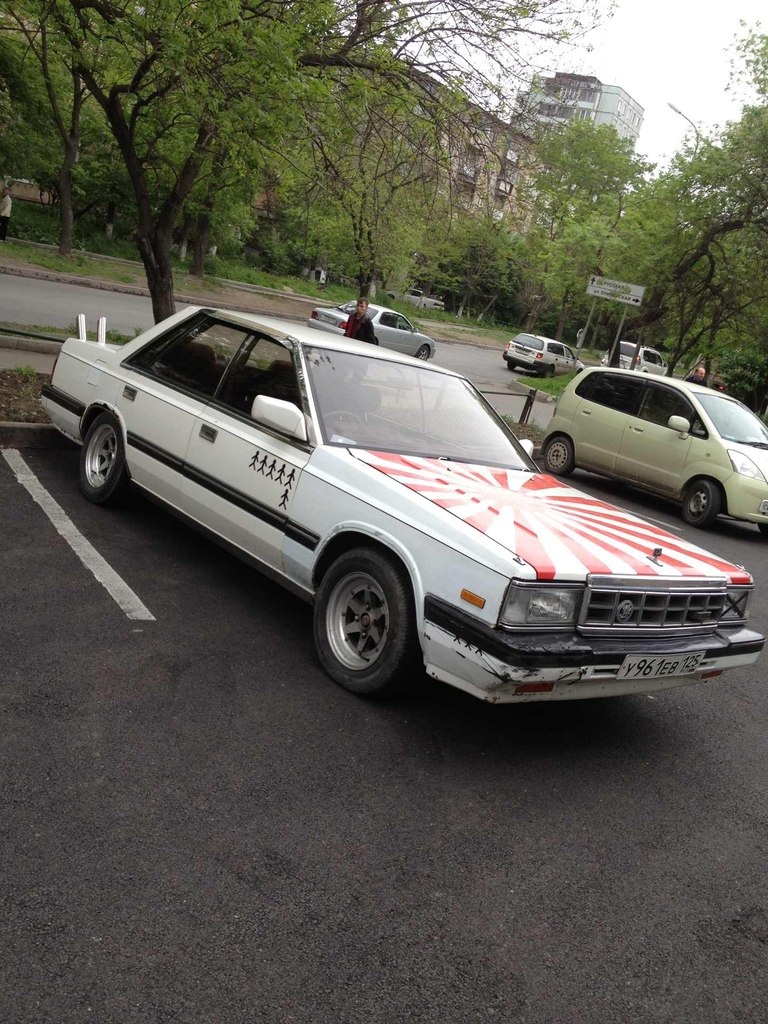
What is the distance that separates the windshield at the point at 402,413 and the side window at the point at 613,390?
6.78m

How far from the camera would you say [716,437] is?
11.3 metres

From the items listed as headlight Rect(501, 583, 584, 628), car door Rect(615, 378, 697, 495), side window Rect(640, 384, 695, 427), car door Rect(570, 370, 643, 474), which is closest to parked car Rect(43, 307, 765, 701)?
headlight Rect(501, 583, 584, 628)

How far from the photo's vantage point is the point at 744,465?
11.1 meters

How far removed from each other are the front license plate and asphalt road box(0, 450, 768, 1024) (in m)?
0.49

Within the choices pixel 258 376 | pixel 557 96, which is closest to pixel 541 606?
pixel 258 376

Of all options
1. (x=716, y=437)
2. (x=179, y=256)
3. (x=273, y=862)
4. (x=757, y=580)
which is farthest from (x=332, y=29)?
(x=179, y=256)

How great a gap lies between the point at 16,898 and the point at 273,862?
807 mm

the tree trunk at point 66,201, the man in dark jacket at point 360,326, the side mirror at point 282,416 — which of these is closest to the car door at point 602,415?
the man in dark jacket at point 360,326

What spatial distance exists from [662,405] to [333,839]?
9.74m

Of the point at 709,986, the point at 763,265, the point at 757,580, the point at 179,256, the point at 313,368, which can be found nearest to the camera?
the point at 709,986

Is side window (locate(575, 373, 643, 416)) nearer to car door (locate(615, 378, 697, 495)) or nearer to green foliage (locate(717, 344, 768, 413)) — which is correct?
car door (locate(615, 378, 697, 495))

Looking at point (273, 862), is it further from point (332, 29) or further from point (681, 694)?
point (332, 29)

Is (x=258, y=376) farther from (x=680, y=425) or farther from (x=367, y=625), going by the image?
(x=680, y=425)

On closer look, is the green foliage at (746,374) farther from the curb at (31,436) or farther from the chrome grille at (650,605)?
the chrome grille at (650,605)
